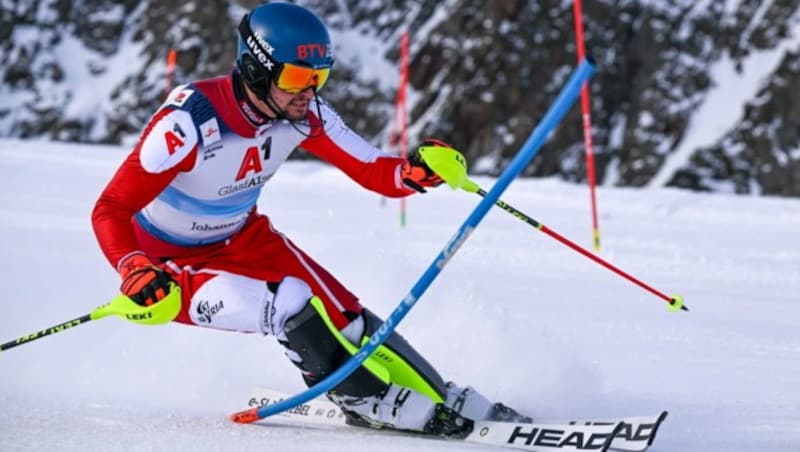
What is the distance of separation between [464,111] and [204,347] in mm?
61554

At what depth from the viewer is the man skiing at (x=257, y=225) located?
3.68 m

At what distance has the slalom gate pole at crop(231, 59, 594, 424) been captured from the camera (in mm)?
2871

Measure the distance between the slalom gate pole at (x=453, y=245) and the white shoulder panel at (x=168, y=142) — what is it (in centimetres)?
93

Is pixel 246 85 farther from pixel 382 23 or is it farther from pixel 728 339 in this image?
pixel 382 23

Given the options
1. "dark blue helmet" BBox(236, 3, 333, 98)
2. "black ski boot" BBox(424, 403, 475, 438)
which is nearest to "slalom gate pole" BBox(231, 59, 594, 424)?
"black ski boot" BBox(424, 403, 475, 438)

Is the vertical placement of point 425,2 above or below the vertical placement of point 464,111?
above

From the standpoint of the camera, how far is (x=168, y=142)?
3643 mm

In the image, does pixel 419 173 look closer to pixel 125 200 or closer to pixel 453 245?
pixel 453 245

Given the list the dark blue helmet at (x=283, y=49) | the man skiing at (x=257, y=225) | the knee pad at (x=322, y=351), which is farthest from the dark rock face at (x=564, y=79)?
the knee pad at (x=322, y=351)

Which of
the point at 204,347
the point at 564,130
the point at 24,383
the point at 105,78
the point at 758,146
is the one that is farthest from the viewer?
the point at 105,78

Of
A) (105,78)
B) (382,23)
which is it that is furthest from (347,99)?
(105,78)

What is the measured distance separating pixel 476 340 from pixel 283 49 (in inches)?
76.7

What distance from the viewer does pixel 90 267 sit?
7.78 m

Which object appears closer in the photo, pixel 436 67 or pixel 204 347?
pixel 204 347
